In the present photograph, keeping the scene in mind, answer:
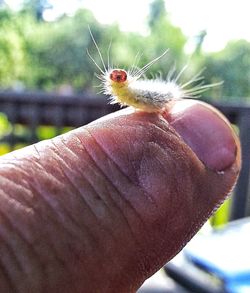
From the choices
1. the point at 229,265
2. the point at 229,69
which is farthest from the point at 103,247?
the point at 229,69

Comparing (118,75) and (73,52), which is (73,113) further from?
(73,52)

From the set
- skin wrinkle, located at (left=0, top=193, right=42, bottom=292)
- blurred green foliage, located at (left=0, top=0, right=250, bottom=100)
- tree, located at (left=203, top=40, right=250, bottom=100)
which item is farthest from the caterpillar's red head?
tree, located at (left=203, top=40, right=250, bottom=100)

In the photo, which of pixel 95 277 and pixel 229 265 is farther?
pixel 229 265

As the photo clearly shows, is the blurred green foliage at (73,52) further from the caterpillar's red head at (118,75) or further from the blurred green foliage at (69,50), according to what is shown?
the caterpillar's red head at (118,75)

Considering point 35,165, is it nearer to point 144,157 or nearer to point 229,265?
point 144,157

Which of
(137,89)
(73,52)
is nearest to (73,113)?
(137,89)

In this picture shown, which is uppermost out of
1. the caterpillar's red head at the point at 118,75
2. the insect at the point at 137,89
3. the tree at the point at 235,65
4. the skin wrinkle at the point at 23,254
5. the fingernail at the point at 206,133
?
the caterpillar's red head at the point at 118,75

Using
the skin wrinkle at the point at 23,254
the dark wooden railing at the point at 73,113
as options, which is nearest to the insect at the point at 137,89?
the skin wrinkle at the point at 23,254
